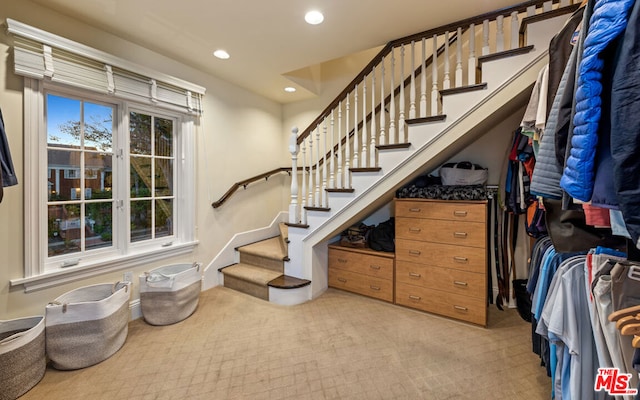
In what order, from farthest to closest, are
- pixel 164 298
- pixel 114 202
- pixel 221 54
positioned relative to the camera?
pixel 221 54
pixel 114 202
pixel 164 298

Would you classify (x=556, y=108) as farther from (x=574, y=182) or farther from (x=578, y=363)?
(x=578, y=363)

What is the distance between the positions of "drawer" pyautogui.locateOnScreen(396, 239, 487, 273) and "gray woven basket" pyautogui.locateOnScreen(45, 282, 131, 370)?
240cm

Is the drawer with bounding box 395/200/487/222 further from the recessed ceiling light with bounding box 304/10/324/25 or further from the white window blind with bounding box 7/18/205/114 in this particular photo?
the white window blind with bounding box 7/18/205/114

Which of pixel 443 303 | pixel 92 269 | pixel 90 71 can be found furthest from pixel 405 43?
pixel 92 269

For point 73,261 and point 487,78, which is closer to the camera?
point 487,78

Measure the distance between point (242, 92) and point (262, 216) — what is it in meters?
1.71

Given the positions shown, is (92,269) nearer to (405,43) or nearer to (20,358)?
(20,358)

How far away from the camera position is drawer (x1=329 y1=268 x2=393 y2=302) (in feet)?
8.57

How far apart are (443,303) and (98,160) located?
3312 mm

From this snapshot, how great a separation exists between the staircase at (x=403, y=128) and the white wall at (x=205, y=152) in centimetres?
55

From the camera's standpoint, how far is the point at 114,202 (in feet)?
7.50

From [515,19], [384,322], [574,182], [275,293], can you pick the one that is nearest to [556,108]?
[574,182]

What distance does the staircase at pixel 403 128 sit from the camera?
178 cm

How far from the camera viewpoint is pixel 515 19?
1.83m
